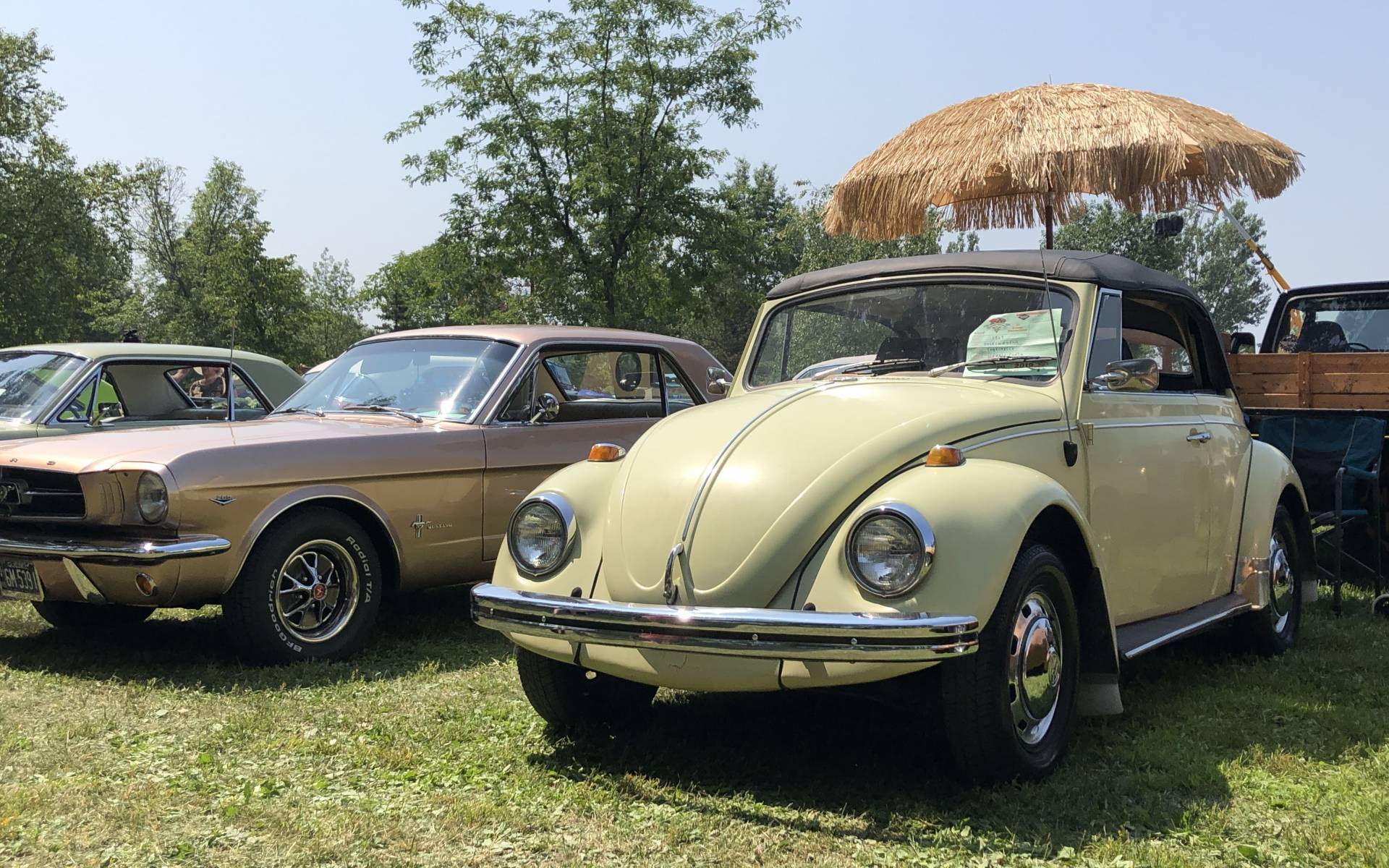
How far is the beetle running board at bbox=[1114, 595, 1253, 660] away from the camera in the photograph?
4410mm

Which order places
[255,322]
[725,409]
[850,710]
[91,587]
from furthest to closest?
[255,322] → [91,587] → [850,710] → [725,409]

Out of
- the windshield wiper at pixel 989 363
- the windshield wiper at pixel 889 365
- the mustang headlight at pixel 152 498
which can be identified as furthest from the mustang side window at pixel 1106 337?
the mustang headlight at pixel 152 498

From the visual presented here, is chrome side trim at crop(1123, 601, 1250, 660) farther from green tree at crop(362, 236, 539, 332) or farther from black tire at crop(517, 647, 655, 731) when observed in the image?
green tree at crop(362, 236, 539, 332)

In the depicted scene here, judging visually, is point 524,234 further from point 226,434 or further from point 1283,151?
point 226,434

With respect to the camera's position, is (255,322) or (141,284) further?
(141,284)

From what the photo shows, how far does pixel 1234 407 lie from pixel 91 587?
555 centimetres

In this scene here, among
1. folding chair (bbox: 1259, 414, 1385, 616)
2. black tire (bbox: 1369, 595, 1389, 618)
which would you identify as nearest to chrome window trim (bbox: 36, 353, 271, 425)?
folding chair (bbox: 1259, 414, 1385, 616)

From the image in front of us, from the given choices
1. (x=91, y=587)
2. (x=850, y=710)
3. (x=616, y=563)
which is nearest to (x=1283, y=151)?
(x=850, y=710)

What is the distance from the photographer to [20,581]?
5.66 m

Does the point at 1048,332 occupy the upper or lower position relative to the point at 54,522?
upper

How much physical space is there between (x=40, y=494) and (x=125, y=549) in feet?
2.24

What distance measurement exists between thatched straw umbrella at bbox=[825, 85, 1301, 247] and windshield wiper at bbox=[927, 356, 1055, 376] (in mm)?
5368

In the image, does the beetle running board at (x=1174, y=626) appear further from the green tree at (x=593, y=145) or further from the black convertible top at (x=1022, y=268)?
the green tree at (x=593, y=145)

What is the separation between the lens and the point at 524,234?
21.4m
